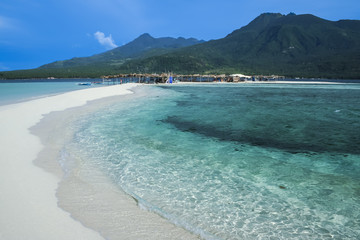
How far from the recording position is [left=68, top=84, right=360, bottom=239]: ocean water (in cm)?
427

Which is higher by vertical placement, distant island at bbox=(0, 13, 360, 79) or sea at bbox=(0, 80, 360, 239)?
distant island at bbox=(0, 13, 360, 79)

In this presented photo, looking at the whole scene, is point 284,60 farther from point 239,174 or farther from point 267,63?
point 239,174

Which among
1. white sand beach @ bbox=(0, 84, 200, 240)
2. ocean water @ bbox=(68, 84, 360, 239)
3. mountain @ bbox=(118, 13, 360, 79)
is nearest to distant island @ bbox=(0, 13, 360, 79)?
mountain @ bbox=(118, 13, 360, 79)

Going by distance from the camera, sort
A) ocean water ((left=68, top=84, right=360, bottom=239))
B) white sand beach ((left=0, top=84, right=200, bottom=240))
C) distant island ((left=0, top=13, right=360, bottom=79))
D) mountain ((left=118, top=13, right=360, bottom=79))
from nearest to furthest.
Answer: white sand beach ((left=0, top=84, right=200, bottom=240)) < ocean water ((left=68, top=84, right=360, bottom=239)) < mountain ((left=118, top=13, right=360, bottom=79)) < distant island ((left=0, top=13, right=360, bottom=79))

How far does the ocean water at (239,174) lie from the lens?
4266 millimetres

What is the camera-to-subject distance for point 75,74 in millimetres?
145625

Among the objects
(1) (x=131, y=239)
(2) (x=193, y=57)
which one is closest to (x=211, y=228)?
(1) (x=131, y=239)

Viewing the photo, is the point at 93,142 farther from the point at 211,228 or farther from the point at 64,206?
the point at 211,228

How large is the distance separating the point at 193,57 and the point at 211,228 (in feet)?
564

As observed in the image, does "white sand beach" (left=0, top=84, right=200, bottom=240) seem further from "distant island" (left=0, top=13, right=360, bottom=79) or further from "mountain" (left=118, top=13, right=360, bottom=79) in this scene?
"mountain" (left=118, top=13, right=360, bottom=79)

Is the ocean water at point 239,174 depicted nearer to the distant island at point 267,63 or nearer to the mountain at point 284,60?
the distant island at point 267,63

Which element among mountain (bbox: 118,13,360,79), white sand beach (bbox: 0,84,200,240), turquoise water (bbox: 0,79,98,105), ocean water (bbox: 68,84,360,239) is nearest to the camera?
white sand beach (bbox: 0,84,200,240)

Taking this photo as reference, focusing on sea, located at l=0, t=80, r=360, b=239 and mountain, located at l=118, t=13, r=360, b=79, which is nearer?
sea, located at l=0, t=80, r=360, b=239

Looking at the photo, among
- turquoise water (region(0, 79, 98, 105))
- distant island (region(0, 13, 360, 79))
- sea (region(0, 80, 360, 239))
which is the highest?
distant island (region(0, 13, 360, 79))
